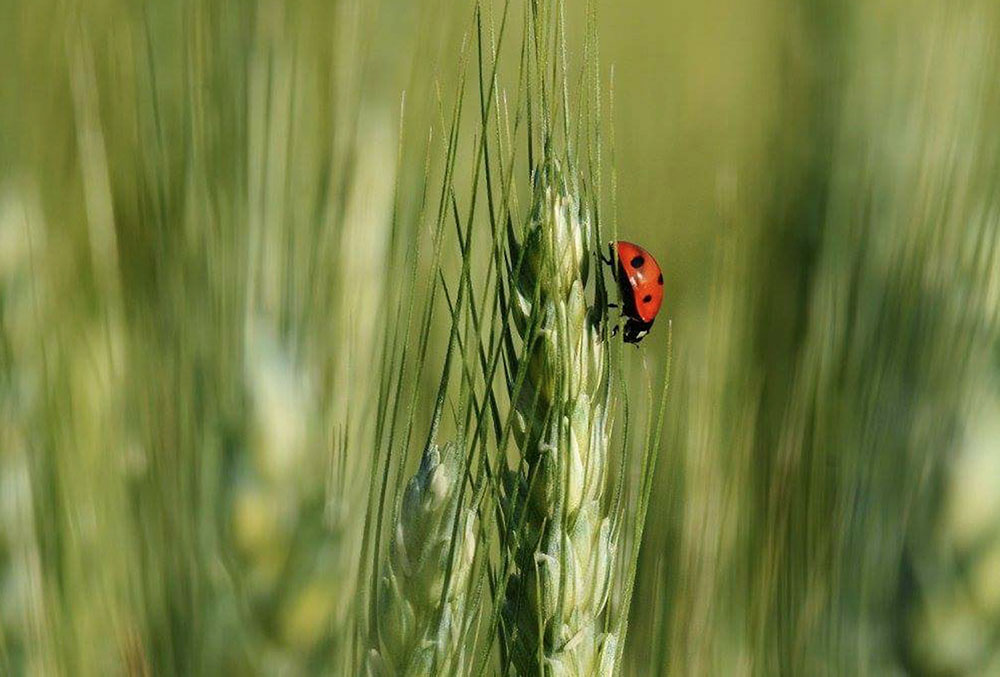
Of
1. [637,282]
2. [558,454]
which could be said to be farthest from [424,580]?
[637,282]

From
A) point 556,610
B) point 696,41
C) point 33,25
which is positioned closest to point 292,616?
point 556,610

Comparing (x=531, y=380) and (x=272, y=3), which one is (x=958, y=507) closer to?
(x=531, y=380)

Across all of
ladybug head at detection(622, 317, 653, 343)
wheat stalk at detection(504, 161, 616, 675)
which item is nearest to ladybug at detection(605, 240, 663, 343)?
ladybug head at detection(622, 317, 653, 343)

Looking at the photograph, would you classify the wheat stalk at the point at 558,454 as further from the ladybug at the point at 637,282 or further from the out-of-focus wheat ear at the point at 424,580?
the ladybug at the point at 637,282

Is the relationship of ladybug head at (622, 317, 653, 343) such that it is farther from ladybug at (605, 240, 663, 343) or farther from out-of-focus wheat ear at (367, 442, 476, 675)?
out-of-focus wheat ear at (367, 442, 476, 675)

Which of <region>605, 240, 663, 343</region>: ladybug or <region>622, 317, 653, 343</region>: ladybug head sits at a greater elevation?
<region>605, 240, 663, 343</region>: ladybug

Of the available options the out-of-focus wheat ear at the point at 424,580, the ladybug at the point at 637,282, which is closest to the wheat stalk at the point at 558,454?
the out-of-focus wheat ear at the point at 424,580
